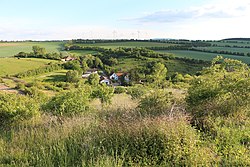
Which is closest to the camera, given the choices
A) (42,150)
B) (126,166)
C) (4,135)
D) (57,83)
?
(126,166)

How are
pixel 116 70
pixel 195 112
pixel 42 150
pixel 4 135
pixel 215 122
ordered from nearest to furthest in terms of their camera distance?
pixel 42 150
pixel 215 122
pixel 4 135
pixel 195 112
pixel 116 70

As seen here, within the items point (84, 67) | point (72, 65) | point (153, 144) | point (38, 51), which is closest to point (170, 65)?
point (84, 67)

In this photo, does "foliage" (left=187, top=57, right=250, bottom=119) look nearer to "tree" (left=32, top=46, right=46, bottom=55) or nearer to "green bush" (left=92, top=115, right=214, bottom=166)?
"green bush" (left=92, top=115, right=214, bottom=166)

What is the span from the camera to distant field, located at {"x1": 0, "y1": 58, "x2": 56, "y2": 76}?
75.8 metres

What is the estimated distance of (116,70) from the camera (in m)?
82.4

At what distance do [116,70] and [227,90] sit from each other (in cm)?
7556

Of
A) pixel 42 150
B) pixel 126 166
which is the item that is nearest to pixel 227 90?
pixel 126 166

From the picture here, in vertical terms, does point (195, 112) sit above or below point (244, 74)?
below

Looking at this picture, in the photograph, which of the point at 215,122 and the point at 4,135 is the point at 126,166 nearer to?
the point at 215,122

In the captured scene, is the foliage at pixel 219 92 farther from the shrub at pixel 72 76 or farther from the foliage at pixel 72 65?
the foliage at pixel 72 65

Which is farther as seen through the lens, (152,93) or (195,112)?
(152,93)

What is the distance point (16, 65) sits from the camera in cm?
7931

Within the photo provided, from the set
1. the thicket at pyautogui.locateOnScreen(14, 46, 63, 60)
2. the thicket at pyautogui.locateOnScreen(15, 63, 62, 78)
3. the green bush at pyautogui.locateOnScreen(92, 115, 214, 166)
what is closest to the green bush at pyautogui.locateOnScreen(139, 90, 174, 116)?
the green bush at pyautogui.locateOnScreen(92, 115, 214, 166)

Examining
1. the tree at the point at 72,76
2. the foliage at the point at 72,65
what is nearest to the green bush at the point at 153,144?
the tree at the point at 72,76
